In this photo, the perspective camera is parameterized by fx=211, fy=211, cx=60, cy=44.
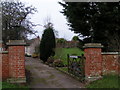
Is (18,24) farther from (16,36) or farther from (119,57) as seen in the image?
(119,57)

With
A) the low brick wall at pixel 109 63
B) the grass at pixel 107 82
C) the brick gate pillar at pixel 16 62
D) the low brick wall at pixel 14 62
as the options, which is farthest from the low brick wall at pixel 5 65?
the low brick wall at pixel 109 63

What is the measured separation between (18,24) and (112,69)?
9841 millimetres

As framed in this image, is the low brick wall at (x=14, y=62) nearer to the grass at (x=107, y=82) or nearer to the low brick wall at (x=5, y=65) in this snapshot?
the low brick wall at (x=5, y=65)

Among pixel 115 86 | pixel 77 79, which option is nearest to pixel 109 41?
pixel 77 79

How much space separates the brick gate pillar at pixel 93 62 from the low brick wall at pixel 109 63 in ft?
0.80

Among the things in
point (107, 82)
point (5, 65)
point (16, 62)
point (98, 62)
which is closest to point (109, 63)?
point (98, 62)

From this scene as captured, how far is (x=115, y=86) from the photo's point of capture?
8.27 meters

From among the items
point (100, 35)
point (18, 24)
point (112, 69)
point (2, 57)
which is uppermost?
point (18, 24)

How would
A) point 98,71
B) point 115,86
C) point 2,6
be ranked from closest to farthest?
point 115,86
point 98,71
point 2,6

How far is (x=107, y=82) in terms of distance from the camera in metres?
8.75

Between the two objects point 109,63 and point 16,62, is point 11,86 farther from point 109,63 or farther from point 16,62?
point 109,63

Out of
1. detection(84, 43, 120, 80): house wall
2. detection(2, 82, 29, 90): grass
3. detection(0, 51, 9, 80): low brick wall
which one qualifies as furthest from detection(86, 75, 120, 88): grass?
detection(0, 51, 9, 80): low brick wall

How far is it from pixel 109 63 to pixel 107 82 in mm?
1262

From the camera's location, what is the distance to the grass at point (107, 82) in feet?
27.6
